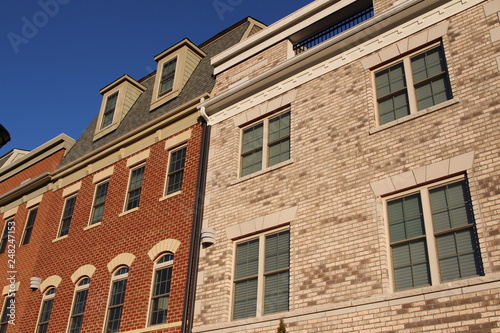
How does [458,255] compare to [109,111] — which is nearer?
[458,255]

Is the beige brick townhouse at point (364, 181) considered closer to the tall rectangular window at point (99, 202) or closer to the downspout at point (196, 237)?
the downspout at point (196, 237)

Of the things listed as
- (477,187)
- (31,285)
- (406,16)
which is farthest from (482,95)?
(31,285)

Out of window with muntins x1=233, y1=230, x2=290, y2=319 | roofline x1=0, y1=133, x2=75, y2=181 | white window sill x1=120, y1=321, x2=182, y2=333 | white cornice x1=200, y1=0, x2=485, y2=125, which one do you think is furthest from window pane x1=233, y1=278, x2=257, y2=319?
roofline x1=0, y1=133, x2=75, y2=181

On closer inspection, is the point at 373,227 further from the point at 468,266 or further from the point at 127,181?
the point at 127,181

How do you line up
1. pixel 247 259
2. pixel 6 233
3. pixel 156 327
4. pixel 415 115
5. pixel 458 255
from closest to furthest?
pixel 458 255, pixel 415 115, pixel 247 259, pixel 156 327, pixel 6 233

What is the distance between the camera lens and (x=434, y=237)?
9484mm

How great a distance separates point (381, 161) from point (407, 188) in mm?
865

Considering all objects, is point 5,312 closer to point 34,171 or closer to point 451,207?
point 34,171

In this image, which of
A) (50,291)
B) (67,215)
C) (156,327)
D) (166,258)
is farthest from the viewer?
(67,215)

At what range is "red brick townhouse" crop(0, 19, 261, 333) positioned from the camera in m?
14.0

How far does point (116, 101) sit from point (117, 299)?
8.33 m

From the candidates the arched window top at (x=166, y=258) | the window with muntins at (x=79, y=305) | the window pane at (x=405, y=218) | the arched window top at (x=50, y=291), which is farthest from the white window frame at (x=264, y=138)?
the arched window top at (x=50, y=291)

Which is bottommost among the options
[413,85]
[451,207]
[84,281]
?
[451,207]

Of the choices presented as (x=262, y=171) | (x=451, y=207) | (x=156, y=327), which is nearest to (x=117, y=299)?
(x=156, y=327)
